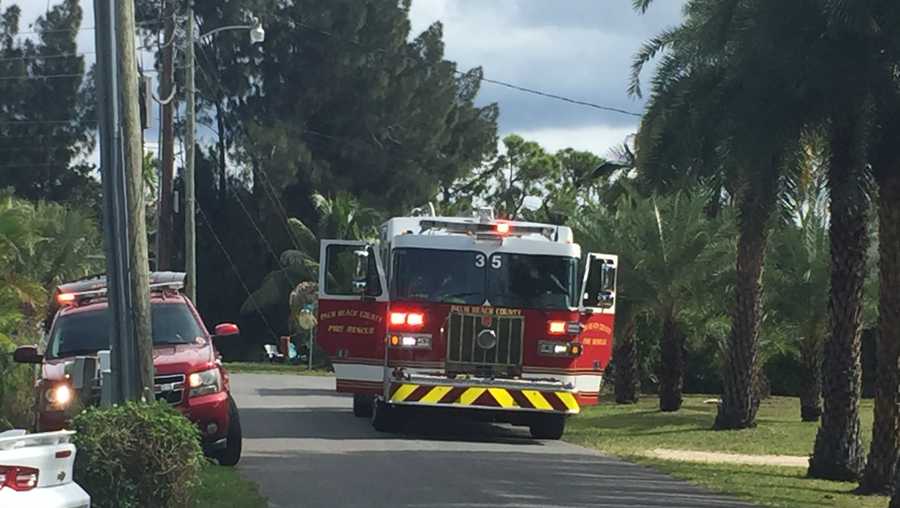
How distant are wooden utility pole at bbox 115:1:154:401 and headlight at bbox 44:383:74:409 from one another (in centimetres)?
214

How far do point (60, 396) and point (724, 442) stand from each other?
1262 cm

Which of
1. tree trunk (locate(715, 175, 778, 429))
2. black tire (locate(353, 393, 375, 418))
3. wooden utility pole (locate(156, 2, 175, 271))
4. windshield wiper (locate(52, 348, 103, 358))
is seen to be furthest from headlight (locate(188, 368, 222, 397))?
wooden utility pole (locate(156, 2, 175, 271))

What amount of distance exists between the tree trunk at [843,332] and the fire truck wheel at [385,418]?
20.1 ft

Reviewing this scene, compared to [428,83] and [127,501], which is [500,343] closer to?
[127,501]

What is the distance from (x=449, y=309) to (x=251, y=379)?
18.6m

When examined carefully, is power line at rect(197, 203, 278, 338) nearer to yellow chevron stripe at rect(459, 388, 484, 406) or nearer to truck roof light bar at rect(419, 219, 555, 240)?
truck roof light bar at rect(419, 219, 555, 240)

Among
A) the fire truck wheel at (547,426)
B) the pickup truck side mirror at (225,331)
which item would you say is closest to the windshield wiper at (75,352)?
the pickup truck side mirror at (225,331)

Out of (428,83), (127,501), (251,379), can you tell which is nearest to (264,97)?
(428,83)

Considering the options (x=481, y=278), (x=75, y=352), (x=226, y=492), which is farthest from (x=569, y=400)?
(x=226, y=492)

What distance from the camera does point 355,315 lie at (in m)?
20.9

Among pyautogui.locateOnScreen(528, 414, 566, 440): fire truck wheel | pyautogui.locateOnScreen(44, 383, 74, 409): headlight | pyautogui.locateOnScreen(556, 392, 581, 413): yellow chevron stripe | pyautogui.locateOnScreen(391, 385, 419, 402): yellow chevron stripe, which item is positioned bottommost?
pyautogui.locateOnScreen(528, 414, 566, 440): fire truck wheel

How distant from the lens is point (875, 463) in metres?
16.6

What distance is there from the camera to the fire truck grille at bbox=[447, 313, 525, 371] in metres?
20.3

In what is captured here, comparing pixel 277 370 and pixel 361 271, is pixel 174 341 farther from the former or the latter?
pixel 277 370
